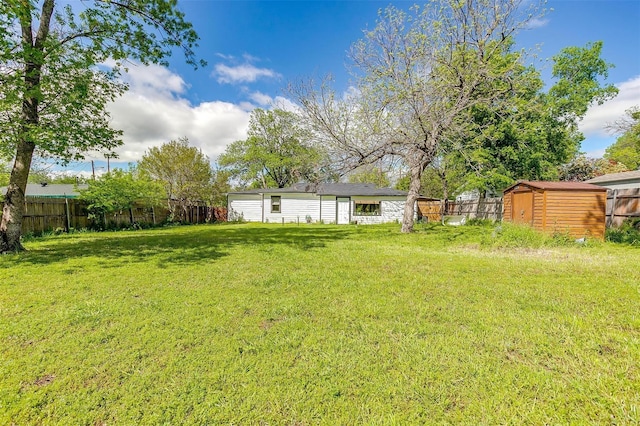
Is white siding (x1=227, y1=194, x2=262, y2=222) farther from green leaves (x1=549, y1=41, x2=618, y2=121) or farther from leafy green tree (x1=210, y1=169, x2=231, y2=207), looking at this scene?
green leaves (x1=549, y1=41, x2=618, y2=121)

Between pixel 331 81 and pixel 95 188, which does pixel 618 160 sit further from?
pixel 95 188

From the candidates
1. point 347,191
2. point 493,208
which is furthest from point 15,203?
point 493,208

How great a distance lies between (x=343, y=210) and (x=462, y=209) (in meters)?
8.36

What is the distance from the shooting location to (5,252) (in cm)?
629

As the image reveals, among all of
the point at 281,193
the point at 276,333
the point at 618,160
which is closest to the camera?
the point at 276,333

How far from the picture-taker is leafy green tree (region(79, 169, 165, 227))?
39.7 ft

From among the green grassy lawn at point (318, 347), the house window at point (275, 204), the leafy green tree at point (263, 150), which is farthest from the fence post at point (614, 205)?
the leafy green tree at point (263, 150)

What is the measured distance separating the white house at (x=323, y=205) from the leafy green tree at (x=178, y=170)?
299 cm

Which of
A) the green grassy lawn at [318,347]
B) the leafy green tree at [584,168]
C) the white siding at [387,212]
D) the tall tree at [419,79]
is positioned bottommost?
the green grassy lawn at [318,347]

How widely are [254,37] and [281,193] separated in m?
10.8

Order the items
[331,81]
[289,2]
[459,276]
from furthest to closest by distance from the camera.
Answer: [331,81] < [289,2] < [459,276]

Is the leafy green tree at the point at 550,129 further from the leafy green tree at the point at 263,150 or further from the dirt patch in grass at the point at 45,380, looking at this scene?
the leafy green tree at the point at 263,150

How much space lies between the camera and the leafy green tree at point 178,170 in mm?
18781

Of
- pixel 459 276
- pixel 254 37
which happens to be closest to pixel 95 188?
pixel 254 37
